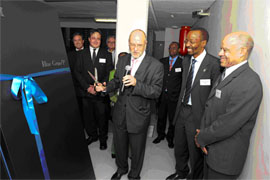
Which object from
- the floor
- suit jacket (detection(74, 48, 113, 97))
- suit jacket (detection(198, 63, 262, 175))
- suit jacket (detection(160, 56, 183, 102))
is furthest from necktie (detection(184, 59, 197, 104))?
suit jacket (detection(74, 48, 113, 97))

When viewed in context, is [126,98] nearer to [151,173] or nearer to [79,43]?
[151,173]

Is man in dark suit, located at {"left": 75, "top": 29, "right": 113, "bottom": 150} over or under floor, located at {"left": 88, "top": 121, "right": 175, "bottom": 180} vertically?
over

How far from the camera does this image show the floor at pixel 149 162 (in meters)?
2.37

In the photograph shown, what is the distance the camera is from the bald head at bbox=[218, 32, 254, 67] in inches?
53.9

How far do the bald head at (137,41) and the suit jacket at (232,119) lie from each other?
2.61ft

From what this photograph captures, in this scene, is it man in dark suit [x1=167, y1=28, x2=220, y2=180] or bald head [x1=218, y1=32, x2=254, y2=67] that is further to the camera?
man in dark suit [x1=167, y1=28, x2=220, y2=180]

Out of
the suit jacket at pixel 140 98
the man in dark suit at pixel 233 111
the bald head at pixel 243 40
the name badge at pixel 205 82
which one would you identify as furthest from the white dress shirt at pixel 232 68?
the suit jacket at pixel 140 98

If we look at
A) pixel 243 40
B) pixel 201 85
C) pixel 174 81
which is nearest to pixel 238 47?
pixel 243 40

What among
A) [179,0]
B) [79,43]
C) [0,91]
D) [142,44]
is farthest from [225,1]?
[0,91]

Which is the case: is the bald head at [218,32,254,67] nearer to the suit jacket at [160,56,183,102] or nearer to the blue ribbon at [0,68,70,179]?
the blue ribbon at [0,68,70,179]

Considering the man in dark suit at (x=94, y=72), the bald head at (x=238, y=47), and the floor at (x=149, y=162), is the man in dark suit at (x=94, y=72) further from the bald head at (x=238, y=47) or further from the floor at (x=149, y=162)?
the bald head at (x=238, y=47)

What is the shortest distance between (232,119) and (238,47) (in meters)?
0.52

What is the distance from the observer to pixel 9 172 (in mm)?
1018

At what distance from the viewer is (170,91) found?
3260 mm
